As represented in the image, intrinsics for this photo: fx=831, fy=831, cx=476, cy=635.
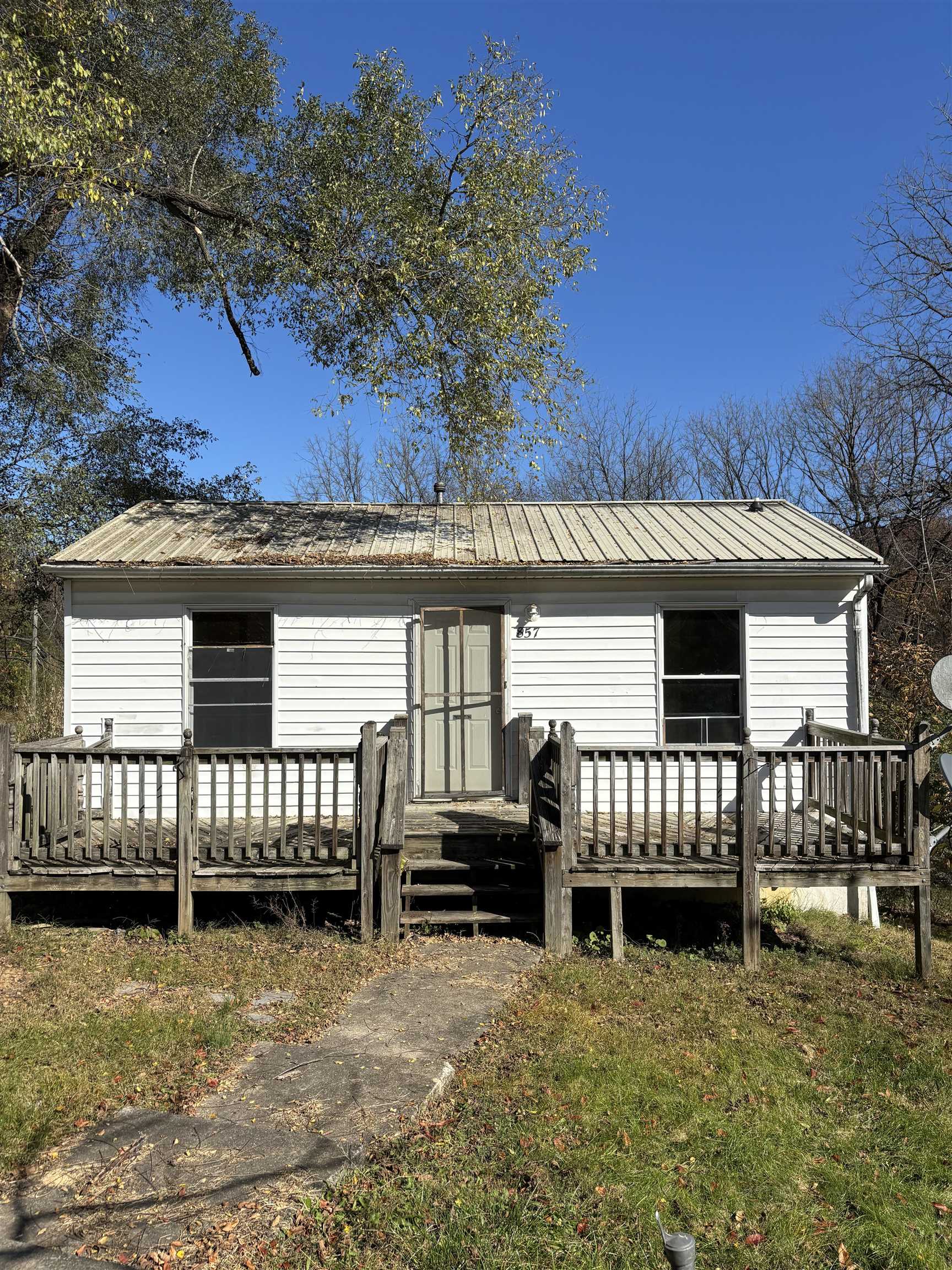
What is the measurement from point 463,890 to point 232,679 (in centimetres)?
386

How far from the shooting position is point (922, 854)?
679cm

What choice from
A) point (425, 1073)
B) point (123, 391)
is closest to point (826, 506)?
point (123, 391)

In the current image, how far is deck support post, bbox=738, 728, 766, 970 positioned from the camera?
6715 millimetres

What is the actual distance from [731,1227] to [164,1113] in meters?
2.72

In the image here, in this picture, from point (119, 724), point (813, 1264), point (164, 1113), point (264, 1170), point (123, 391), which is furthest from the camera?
point (123, 391)

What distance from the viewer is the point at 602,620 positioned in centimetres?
942

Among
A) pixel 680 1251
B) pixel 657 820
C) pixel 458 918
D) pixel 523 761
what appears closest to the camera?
pixel 680 1251

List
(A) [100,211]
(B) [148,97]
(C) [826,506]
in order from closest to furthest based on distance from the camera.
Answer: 1. (A) [100,211]
2. (B) [148,97]
3. (C) [826,506]

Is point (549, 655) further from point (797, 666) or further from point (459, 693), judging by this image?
point (797, 666)

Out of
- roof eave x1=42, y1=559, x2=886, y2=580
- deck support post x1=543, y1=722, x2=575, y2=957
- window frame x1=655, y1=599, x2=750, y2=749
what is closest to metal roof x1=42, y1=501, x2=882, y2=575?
roof eave x1=42, y1=559, x2=886, y2=580

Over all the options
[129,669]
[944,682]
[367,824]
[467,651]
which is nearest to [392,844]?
[367,824]

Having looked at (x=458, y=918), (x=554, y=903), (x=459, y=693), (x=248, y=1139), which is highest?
(x=459, y=693)

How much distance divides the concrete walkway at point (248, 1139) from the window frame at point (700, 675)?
180 inches

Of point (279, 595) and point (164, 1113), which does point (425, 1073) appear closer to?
point (164, 1113)
